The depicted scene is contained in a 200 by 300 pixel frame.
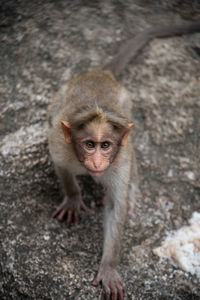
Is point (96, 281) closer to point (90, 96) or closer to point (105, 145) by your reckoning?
point (105, 145)

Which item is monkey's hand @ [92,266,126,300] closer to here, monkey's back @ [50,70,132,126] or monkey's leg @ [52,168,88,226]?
monkey's leg @ [52,168,88,226]

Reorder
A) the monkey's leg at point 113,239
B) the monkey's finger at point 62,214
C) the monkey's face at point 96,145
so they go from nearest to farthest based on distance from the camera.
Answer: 1. the monkey's face at point 96,145
2. the monkey's leg at point 113,239
3. the monkey's finger at point 62,214

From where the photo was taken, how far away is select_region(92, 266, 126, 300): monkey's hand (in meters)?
3.04

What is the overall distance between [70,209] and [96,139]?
1034mm

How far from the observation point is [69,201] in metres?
3.69

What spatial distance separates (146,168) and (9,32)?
2.78 metres

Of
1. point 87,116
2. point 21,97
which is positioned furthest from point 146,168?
point 21,97

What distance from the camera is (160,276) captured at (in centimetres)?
320

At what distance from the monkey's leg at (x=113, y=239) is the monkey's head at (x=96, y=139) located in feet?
1.30

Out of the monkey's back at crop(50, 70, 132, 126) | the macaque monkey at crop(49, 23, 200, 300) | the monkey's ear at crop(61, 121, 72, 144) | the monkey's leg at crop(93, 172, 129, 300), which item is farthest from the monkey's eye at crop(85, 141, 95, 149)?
the monkey's leg at crop(93, 172, 129, 300)

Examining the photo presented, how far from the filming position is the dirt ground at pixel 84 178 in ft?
10.2

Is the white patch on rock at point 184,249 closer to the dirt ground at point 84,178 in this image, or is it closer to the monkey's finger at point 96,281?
the dirt ground at point 84,178

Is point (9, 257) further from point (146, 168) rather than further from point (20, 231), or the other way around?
point (146, 168)

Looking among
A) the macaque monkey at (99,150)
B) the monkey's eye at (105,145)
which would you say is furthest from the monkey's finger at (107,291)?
the monkey's eye at (105,145)
